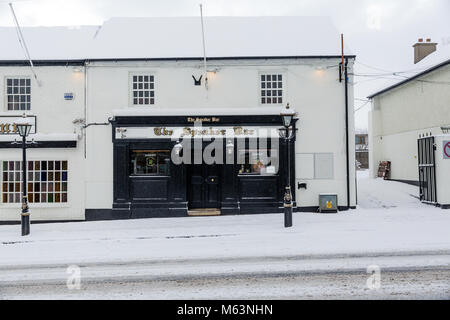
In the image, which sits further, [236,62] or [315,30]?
[315,30]

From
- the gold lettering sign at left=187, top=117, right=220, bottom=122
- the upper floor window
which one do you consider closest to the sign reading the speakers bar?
the upper floor window

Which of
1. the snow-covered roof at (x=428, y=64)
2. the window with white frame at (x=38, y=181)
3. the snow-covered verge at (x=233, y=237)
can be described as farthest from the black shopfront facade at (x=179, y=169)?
the snow-covered roof at (x=428, y=64)

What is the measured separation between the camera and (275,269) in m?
7.61

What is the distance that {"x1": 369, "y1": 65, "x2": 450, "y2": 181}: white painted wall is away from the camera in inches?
717

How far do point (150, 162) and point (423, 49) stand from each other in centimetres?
1912

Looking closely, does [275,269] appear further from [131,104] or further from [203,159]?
[131,104]

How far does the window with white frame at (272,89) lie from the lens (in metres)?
14.9

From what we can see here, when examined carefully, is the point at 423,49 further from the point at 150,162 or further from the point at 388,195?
the point at 150,162

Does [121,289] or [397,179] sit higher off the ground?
[397,179]

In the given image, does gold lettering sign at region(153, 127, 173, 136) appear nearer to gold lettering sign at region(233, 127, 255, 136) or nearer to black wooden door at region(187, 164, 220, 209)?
black wooden door at region(187, 164, 220, 209)

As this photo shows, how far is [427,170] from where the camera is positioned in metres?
15.1

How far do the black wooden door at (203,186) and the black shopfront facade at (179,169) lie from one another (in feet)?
0.77
